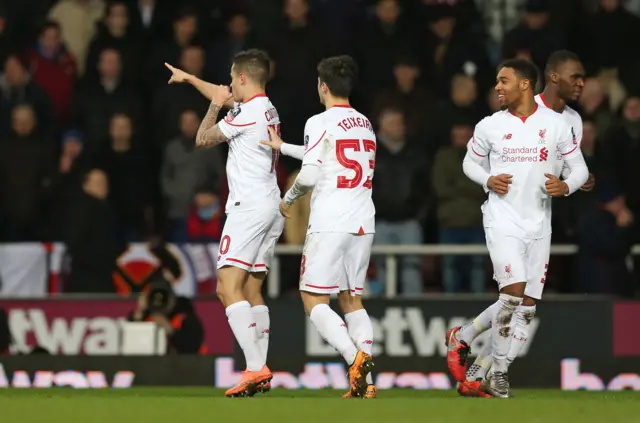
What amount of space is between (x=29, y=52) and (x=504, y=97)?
332 inches

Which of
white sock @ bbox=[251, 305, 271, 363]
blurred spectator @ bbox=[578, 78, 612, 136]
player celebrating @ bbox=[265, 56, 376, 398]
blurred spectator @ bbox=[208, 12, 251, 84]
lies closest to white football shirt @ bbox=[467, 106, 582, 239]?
player celebrating @ bbox=[265, 56, 376, 398]

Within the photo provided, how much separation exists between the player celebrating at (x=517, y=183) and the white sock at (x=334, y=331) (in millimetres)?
1166

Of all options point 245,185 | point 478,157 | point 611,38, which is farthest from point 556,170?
point 611,38

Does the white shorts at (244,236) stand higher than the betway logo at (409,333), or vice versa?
the white shorts at (244,236)

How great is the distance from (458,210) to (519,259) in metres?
5.00

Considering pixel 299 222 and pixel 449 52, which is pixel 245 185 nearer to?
pixel 299 222

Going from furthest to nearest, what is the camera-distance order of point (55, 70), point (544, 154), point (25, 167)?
1. point (55, 70)
2. point (25, 167)
3. point (544, 154)

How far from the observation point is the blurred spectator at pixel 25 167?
1750 cm

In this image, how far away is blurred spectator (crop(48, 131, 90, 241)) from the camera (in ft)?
56.2

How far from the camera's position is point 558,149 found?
11750mm

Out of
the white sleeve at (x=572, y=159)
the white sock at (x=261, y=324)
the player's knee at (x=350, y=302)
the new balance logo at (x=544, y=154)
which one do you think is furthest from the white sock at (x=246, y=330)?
the white sleeve at (x=572, y=159)

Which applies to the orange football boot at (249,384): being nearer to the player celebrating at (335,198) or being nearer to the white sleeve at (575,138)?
the player celebrating at (335,198)

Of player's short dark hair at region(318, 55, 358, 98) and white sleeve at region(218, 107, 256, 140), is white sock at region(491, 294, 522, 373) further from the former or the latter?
white sleeve at region(218, 107, 256, 140)

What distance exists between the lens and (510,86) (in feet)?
38.4
